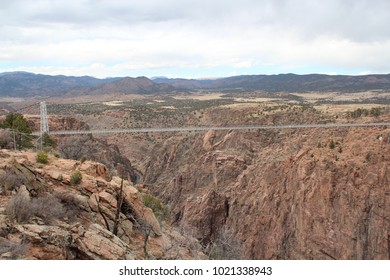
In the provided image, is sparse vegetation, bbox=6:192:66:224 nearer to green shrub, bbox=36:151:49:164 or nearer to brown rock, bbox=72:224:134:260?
brown rock, bbox=72:224:134:260

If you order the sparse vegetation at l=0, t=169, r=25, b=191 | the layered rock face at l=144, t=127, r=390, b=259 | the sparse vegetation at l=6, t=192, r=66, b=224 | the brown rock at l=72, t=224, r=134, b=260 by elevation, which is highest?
the sparse vegetation at l=0, t=169, r=25, b=191

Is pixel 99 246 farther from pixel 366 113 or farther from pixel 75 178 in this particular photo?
pixel 366 113

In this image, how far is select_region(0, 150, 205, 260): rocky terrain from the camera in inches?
365

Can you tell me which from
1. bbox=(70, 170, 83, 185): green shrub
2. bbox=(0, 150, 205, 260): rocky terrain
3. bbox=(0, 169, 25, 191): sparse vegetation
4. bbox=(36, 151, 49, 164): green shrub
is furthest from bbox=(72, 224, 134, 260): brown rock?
bbox=(36, 151, 49, 164): green shrub

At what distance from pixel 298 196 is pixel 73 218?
2247cm

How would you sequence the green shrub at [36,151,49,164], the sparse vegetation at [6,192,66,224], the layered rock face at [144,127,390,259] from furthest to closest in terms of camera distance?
the layered rock face at [144,127,390,259] → the green shrub at [36,151,49,164] → the sparse vegetation at [6,192,66,224]

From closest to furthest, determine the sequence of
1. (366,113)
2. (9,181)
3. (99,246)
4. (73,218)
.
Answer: (99,246)
(73,218)
(9,181)
(366,113)

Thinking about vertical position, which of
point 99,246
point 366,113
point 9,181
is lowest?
point 99,246

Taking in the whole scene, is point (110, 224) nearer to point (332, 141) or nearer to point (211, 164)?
point (332, 141)

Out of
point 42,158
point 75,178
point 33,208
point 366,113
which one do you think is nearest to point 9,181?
point 33,208

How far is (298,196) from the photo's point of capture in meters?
30.7

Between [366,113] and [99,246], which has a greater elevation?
[366,113]

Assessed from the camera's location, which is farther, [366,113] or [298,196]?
[366,113]

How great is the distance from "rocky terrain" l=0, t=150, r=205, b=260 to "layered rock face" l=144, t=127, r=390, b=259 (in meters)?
11.0
